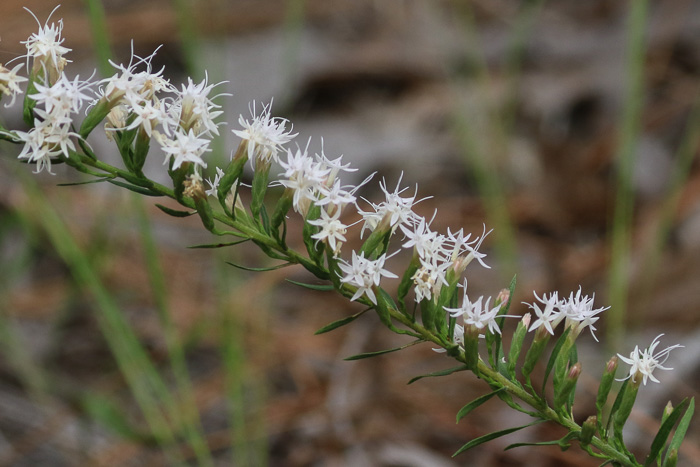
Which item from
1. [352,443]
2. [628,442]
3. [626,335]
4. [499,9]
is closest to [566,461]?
[628,442]

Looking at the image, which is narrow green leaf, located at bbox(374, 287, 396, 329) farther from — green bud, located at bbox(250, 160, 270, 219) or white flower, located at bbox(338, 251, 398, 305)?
green bud, located at bbox(250, 160, 270, 219)

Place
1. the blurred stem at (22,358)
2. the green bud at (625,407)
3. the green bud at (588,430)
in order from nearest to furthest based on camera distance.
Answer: the green bud at (588,430), the green bud at (625,407), the blurred stem at (22,358)

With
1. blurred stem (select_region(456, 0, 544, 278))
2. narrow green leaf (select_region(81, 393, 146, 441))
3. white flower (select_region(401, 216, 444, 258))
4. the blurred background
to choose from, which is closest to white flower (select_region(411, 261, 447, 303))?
white flower (select_region(401, 216, 444, 258))

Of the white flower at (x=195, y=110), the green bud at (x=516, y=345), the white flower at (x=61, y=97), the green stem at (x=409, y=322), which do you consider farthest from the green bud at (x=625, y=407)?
the white flower at (x=61, y=97)

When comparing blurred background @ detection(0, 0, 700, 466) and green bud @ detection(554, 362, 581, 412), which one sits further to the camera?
blurred background @ detection(0, 0, 700, 466)

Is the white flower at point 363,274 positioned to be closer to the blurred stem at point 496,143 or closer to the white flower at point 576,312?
the white flower at point 576,312

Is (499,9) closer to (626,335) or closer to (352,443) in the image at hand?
(626,335)
